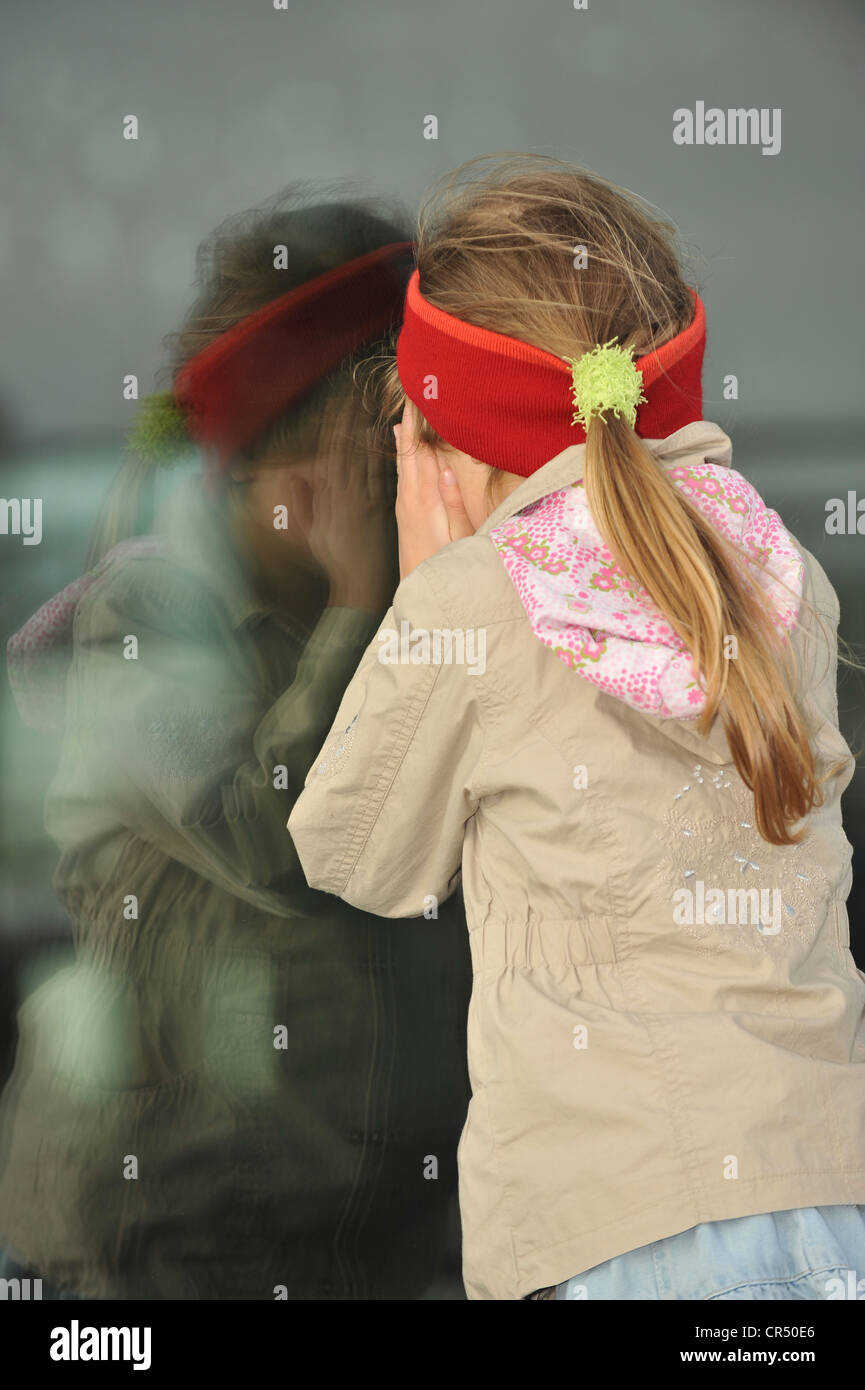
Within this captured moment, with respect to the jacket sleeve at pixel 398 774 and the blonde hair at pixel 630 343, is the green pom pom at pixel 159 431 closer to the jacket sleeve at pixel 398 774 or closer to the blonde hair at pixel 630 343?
the blonde hair at pixel 630 343

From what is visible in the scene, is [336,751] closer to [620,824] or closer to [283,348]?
[620,824]

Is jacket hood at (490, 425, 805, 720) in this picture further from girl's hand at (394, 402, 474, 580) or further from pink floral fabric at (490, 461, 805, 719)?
girl's hand at (394, 402, 474, 580)

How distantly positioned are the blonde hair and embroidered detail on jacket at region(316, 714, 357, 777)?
1.01 feet

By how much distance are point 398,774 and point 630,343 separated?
18.7 inches

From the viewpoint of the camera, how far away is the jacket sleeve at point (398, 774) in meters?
1.18

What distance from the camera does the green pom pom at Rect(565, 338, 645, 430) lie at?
119 centimetres

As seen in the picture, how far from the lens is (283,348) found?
1.65 meters

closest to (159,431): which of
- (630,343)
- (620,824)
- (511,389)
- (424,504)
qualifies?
(424,504)

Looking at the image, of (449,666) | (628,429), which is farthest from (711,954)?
(628,429)
